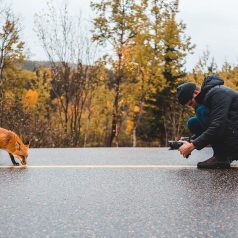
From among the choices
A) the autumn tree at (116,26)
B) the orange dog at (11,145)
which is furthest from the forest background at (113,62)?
the orange dog at (11,145)

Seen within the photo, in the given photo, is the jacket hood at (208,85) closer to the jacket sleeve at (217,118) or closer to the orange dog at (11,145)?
the jacket sleeve at (217,118)

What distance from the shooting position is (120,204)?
2.41 m

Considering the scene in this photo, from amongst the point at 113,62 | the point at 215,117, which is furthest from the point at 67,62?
the point at 215,117

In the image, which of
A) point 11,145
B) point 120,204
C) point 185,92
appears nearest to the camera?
point 120,204

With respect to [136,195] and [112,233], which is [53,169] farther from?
[112,233]

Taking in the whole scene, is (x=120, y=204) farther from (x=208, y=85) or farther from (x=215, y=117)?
(x=208, y=85)

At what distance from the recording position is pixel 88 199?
2592 mm

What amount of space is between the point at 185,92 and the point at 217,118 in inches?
16.6

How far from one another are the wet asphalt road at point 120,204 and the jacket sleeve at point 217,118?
0.32 meters

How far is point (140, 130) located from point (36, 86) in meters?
27.0

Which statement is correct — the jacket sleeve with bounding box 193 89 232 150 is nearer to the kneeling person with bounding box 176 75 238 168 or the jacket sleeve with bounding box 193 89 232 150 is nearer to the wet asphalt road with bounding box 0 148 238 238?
the kneeling person with bounding box 176 75 238 168

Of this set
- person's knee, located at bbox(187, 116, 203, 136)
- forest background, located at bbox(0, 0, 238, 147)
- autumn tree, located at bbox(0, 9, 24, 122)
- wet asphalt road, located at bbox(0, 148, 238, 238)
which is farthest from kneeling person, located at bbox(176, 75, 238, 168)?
autumn tree, located at bbox(0, 9, 24, 122)

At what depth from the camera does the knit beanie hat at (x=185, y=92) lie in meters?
4.06

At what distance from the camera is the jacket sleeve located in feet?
12.8
